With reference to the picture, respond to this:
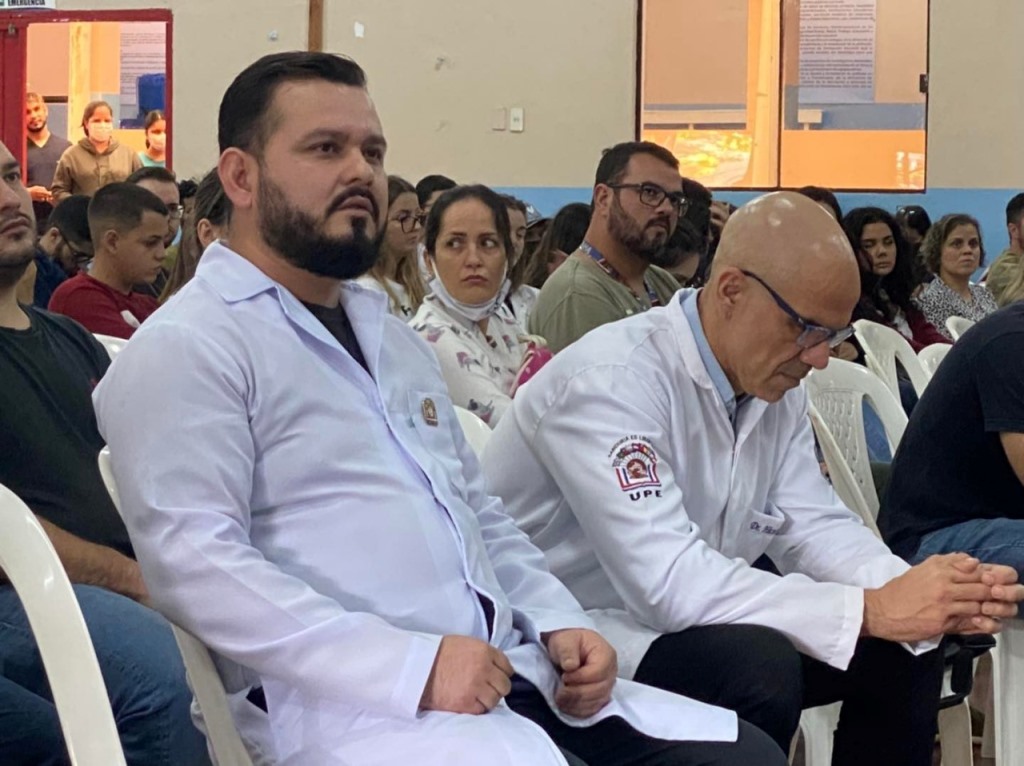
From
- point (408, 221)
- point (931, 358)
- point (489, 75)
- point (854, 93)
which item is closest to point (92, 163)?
point (489, 75)

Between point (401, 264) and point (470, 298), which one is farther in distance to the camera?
point (401, 264)

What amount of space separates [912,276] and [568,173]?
3.77m

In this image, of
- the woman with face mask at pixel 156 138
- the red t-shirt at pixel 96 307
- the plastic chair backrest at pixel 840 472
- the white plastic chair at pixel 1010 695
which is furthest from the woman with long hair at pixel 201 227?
the woman with face mask at pixel 156 138

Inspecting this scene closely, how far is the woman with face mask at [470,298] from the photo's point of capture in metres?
3.45

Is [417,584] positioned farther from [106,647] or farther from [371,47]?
[371,47]

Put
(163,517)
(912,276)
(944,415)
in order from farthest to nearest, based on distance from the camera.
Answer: (912,276) < (944,415) < (163,517)

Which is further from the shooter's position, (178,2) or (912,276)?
(178,2)

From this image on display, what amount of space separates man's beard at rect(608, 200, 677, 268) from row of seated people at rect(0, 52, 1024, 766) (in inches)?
53.3

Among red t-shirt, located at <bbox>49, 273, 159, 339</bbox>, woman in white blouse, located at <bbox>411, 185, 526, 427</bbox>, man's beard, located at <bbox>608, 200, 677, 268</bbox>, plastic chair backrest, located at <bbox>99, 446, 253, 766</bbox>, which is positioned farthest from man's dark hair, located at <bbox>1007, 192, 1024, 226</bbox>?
plastic chair backrest, located at <bbox>99, 446, 253, 766</bbox>

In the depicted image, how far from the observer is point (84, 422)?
2072 mm

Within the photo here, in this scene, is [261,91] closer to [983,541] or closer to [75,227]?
[983,541]

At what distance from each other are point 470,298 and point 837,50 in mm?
5882

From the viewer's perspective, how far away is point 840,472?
8.95 ft

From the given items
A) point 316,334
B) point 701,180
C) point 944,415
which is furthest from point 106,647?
point 701,180
